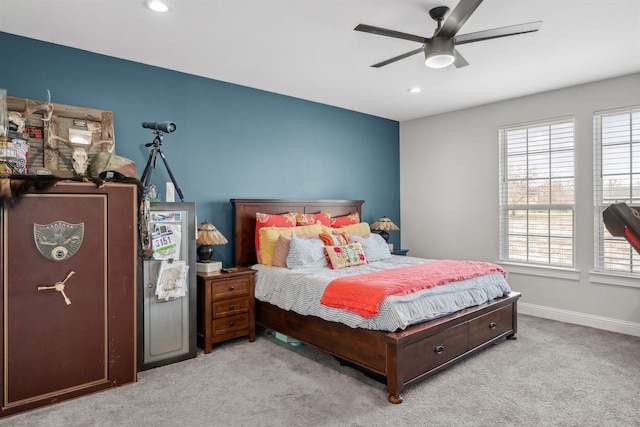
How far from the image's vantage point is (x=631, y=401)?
254cm

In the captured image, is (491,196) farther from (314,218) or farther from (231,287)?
(231,287)

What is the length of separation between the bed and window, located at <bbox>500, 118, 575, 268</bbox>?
1.28m

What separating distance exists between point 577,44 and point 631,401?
2638mm

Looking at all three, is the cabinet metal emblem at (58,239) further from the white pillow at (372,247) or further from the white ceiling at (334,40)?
the white pillow at (372,247)

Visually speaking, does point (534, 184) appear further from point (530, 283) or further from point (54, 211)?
point (54, 211)

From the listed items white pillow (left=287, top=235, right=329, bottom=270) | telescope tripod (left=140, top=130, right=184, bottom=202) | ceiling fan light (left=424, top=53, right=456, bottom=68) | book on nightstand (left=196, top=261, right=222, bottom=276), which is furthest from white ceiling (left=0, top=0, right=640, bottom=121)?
book on nightstand (left=196, top=261, right=222, bottom=276)

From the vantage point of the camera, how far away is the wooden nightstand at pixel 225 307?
11.2 feet

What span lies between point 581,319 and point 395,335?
9.42 ft

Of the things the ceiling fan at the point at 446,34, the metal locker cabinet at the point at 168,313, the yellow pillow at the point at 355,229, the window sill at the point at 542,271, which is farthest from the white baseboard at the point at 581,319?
the metal locker cabinet at the point at 168,313

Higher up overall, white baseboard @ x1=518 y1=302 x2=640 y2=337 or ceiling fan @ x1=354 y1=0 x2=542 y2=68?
ceiling fan @ x1=354 y1=0 x2=542 y2=68

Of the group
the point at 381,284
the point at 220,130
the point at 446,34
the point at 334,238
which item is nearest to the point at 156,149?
the point at 220,130

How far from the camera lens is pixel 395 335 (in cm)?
256

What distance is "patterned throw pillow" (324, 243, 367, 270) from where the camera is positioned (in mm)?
3733

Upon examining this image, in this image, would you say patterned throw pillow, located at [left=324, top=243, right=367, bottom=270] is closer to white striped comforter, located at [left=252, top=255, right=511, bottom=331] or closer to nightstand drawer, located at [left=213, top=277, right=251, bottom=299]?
white striped comforter, located at [left=252, top=255, right=511, bottom=331]
